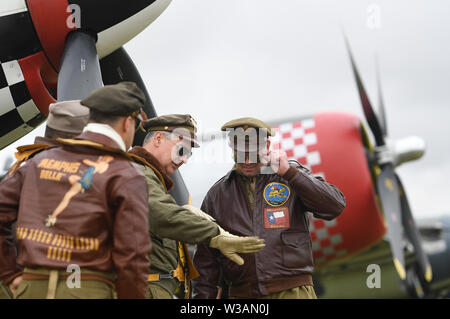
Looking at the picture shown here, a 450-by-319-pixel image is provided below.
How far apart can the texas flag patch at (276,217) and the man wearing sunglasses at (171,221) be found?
34 centimetres

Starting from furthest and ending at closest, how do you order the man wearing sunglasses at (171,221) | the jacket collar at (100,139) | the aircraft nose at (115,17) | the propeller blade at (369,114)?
the propeller blade at (369,114), the aircraft nose at (115,17), the man wearing sunglasses at (171,221), the jacket collar at (100,139)

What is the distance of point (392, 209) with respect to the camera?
8.02 metres

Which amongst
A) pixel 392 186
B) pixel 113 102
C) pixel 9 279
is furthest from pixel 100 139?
pixel 392 186

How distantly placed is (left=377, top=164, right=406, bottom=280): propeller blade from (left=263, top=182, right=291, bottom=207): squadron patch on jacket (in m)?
5.87

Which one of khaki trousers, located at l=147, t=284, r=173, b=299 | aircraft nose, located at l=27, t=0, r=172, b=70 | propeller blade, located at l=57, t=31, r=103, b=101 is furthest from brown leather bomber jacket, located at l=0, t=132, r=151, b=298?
aircraft nose, located at l=27, t=0, r=172, b=70

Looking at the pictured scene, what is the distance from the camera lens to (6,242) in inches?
70.9

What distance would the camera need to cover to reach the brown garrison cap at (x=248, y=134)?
2.65 m

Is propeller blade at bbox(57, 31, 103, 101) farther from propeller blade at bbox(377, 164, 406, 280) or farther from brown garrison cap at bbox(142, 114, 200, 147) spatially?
propeller blade at bbox(377, 164, 406, 280)

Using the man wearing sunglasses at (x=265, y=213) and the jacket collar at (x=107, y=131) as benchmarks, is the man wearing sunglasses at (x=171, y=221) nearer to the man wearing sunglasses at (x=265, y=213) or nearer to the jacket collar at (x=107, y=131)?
the man wearing sunglasses at (x=265, y=213)

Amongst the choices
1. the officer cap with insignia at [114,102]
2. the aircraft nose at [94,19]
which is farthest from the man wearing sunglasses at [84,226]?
the aircraft nose at [94,19]

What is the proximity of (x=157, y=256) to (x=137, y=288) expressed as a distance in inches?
29.6

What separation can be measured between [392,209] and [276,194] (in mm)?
6052

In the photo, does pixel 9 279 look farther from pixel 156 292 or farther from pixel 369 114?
pixel 369 114
